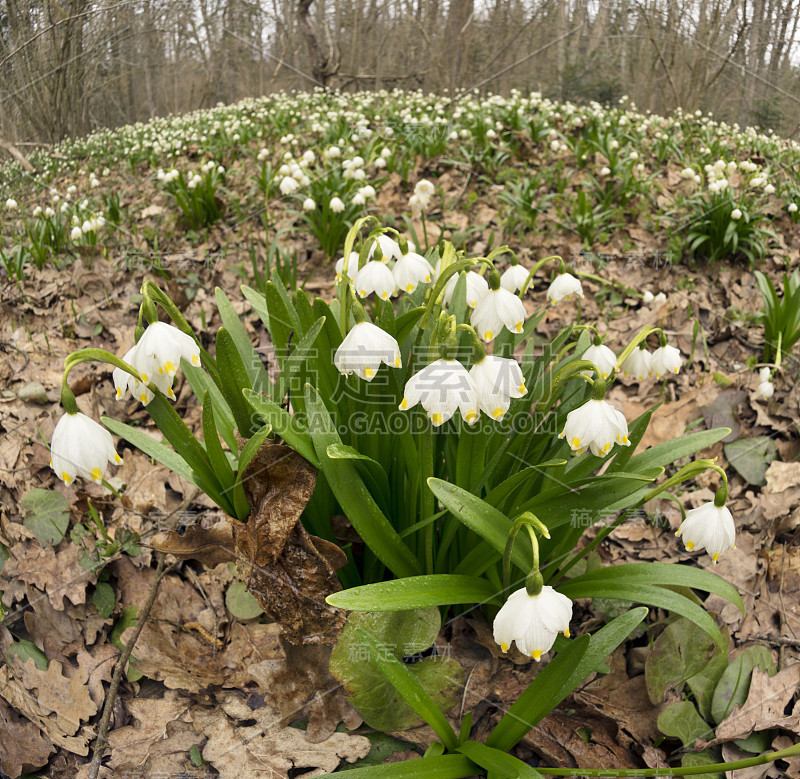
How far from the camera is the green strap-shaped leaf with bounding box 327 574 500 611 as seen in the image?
4.24 feet

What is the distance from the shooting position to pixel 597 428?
4.55 feet

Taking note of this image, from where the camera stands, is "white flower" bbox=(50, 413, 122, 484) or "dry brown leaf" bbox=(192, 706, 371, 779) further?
"dry brown leaf" bbox=(192, 706, 371, 779)

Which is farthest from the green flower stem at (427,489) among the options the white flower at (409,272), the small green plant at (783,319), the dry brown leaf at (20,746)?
the small green plant at (783,319)

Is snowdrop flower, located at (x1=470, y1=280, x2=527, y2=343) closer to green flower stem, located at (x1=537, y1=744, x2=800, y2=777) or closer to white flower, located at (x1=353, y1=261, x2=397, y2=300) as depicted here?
white flower, located at (x1=353, y1=261, x2=397, y2=300)

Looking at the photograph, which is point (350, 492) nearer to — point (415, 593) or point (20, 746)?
point (415, 593)

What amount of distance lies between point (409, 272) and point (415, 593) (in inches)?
38.3

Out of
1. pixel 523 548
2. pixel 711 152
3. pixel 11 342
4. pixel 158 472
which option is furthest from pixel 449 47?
pixel 523 548

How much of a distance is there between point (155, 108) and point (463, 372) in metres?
14.4

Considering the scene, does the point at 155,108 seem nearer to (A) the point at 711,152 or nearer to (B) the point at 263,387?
(A) the point at 711,152

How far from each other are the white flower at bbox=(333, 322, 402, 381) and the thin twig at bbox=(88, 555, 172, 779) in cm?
101

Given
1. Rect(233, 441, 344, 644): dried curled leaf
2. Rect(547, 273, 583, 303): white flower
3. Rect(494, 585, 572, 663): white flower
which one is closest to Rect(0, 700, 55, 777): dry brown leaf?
Rect(233, 441, 344, 644): dried curled leaf

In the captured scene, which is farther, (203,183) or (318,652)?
(203,183)

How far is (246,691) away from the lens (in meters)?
1.74

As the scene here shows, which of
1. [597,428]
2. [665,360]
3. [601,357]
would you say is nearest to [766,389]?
[665,360]
